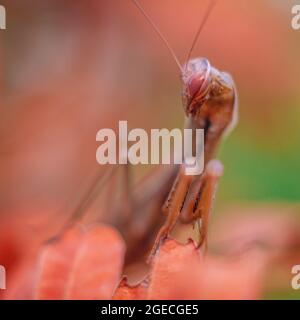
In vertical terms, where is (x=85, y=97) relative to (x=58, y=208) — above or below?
above

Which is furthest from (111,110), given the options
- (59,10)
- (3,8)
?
(3,8)

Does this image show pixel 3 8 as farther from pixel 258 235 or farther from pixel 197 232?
pixel 258 235

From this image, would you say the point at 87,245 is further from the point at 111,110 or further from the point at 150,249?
the point at 111,110

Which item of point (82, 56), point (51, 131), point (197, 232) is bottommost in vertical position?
point (197, 232)

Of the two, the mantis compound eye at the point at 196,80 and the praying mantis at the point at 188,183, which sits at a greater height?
the mantis compound eye at the point at 196,80

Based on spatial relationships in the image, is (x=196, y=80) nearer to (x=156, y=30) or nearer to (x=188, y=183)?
(x=156, y=30)

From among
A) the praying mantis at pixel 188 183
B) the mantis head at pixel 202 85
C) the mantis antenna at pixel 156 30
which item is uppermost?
the mantis antenna at pixel 156 30
